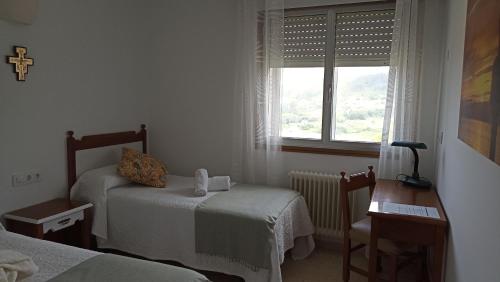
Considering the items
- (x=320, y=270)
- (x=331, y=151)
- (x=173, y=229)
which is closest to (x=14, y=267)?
(x=173, y=229)

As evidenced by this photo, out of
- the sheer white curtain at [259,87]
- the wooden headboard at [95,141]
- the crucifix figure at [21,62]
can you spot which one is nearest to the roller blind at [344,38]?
the sheer white curtain at [259,87]

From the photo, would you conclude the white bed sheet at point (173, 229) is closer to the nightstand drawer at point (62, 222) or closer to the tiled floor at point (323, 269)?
the tiled floor at point (323, 269)

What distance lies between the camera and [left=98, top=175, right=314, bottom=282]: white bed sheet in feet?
8.43

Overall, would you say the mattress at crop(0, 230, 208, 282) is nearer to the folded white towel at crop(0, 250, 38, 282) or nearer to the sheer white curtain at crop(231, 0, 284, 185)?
the folded white towel at crop(0, 250, 38, 282)

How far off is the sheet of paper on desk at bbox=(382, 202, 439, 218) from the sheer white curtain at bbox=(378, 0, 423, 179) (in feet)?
2.55

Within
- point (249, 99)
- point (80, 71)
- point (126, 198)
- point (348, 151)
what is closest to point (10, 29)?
point (80, 71)

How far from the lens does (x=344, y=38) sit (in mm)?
3080

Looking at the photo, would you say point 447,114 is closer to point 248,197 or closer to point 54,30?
point 248,197

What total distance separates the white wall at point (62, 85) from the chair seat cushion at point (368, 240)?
2.43 m

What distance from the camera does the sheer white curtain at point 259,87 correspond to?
317 cm

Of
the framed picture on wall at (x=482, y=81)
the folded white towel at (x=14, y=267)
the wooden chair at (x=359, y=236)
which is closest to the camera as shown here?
the framed picture on wall at (x=482, y=81)

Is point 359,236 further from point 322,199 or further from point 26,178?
point 26,178

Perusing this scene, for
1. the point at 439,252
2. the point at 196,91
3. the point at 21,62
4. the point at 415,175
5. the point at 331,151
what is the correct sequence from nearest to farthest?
the point at 439,252, the point at 21,62, the point at 415,175, the point at 331,151, the point at 196,91

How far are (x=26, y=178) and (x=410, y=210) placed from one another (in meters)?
2.78
